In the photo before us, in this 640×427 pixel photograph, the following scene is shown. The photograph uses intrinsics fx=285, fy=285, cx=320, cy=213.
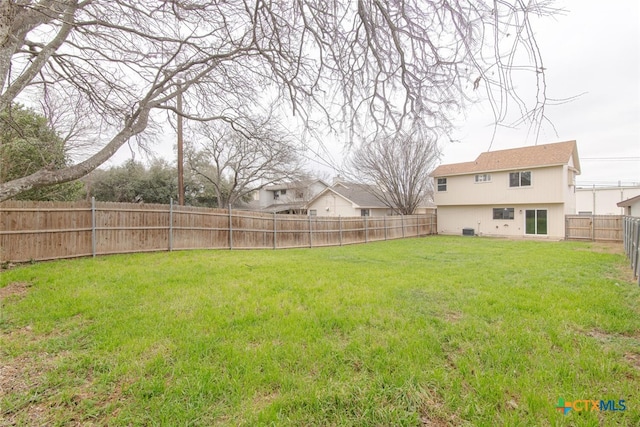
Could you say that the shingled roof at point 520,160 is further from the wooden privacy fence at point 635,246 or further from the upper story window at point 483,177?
the wooden privacy fence at point 635,246

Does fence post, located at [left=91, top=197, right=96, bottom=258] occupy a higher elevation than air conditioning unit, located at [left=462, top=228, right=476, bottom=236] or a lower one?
higher

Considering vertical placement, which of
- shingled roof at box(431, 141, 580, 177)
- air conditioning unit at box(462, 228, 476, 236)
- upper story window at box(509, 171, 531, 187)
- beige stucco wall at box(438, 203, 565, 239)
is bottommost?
air conditioning unit at box(462, 228, 476, 236)

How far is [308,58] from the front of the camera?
337cm

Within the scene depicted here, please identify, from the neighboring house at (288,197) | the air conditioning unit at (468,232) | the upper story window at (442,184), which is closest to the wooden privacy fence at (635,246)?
the air conditioning unit at (468,232)

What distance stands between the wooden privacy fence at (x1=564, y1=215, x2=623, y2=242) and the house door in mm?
1029

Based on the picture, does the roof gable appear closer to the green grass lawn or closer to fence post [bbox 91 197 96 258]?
fence post [bbox 91 197 96 258]

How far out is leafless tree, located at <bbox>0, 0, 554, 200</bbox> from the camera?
6.86ft

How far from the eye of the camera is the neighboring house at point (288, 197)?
92.1 feet

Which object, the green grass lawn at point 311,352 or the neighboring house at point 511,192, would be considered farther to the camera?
the neighboring house at point 511,192

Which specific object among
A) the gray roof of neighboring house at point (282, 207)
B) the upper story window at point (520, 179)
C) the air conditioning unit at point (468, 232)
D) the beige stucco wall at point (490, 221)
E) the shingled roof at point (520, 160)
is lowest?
the air conditioning unit at point (468, 232)

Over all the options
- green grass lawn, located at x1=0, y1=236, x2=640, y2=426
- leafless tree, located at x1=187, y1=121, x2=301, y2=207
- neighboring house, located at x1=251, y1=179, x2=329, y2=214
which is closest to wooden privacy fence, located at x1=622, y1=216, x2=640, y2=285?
green grass lawn, located at x1=0, y1=236, x2=640, y2=426

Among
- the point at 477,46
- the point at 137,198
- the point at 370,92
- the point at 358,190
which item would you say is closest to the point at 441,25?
the point at 477,46

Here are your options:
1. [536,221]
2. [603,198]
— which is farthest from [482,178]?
[603,198]

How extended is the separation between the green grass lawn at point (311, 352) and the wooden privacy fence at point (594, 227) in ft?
41.1
